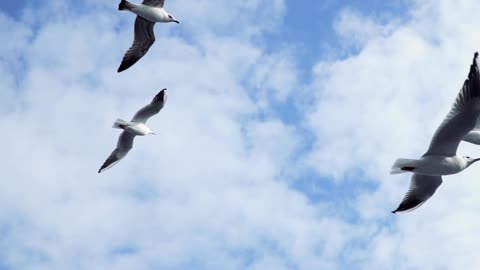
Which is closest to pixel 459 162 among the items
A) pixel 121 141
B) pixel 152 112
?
pixel 152 112

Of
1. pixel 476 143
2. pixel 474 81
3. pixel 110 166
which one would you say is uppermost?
pixel 110 166

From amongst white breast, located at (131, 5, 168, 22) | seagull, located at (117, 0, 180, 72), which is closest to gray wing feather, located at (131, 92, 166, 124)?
seagull, located at (117, 0, 180, 72)

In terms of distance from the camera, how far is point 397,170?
555 inches

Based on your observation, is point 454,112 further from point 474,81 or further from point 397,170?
point 397,170

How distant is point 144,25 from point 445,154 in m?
10.3

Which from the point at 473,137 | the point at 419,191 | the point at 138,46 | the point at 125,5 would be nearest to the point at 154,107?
the point at 138,46

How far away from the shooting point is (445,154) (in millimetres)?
13891

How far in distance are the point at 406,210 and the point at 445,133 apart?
230 cm

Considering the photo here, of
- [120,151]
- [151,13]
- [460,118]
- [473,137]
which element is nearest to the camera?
[460,118]

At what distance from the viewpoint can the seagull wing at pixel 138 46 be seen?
66.9 feet

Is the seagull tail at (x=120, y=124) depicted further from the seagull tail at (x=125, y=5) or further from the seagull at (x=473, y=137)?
the seagull at (x=473, y=137)

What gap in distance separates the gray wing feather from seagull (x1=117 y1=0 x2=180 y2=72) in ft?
5.83

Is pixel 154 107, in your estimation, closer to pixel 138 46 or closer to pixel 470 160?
pixel 138 46

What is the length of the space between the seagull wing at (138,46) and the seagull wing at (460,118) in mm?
10009
